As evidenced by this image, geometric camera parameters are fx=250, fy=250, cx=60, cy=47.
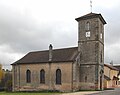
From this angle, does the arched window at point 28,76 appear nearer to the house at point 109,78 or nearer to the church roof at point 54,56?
the church roof at point 54,56

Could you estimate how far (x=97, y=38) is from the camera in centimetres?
4794

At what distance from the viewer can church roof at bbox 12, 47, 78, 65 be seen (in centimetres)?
4880

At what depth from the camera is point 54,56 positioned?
51812mm

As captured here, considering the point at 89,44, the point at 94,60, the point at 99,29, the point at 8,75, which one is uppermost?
the point at 99,29

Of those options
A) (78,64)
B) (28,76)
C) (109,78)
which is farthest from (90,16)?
(109,78)

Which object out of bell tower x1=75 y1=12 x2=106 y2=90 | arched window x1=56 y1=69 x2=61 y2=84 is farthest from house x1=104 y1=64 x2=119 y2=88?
arched window x1=56 y1=69 x2=61 y2=84

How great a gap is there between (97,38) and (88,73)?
6932 mm

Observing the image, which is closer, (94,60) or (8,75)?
(94,60)

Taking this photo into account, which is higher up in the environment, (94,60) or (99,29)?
(99,29)

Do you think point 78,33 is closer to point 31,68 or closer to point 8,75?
point 31,68

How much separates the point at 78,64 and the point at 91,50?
3.69 metres

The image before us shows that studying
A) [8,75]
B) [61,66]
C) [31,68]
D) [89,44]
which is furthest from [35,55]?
[8,75]

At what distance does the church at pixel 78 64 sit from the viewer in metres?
47.1

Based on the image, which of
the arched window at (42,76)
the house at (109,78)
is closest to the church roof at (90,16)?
the arched window at (42,76)
